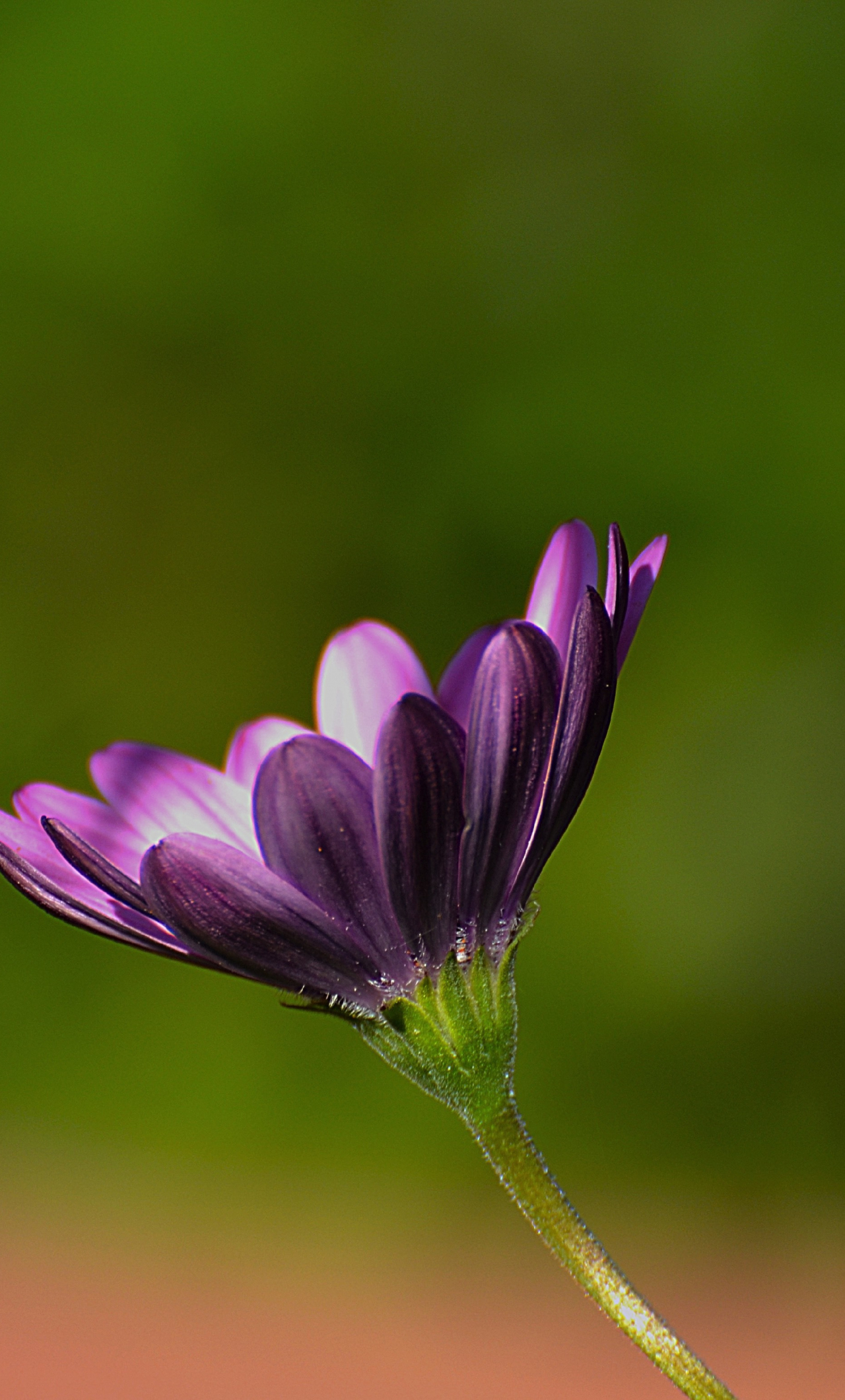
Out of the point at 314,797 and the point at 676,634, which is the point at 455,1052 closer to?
the point at 314,797

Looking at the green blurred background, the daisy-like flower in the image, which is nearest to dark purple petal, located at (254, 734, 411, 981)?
the daisy-like flower

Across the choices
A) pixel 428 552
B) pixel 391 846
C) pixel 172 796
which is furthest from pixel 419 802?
pixel 428 552

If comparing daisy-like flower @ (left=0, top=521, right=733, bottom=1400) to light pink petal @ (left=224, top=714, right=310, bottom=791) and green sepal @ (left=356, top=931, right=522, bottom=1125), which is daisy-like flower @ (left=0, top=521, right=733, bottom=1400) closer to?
green sepal @ (left=356, top=931, right=522, bottom=1125)

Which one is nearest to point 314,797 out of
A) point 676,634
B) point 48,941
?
point 676,634

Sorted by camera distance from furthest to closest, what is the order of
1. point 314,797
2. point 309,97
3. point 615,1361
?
point 309,97, point 615,1361, point 314,797

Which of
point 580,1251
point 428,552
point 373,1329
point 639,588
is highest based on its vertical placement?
point 428,552

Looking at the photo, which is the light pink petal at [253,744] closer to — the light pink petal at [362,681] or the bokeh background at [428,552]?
the light pink petal at [362,681]

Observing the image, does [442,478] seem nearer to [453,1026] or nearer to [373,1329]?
[373,1329]

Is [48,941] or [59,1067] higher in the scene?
[48,941]
